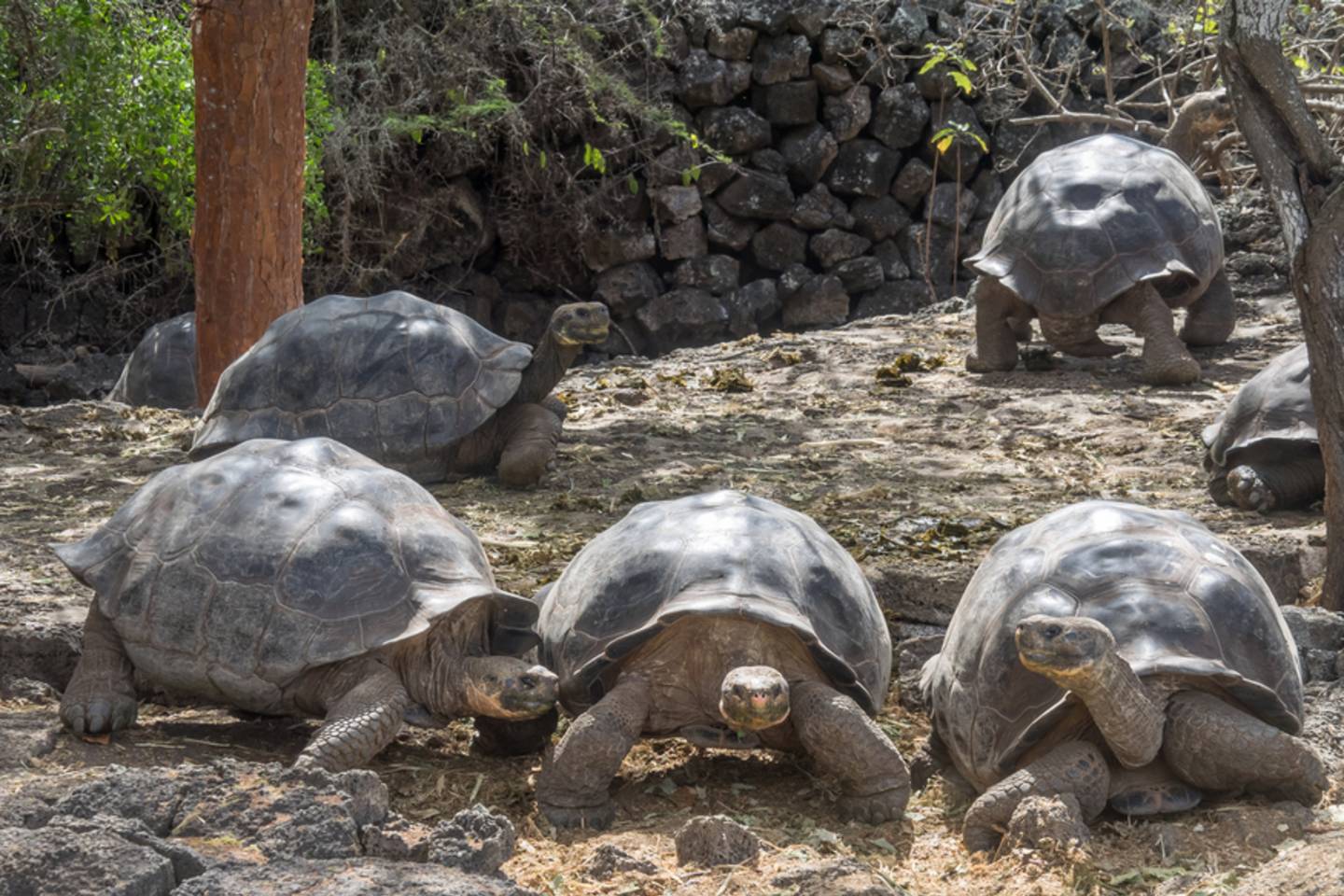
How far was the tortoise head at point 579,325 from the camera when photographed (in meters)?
5.87

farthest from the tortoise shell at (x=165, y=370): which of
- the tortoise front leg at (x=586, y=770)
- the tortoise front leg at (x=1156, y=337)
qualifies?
the tortoise front leg at (x=586, y=770)

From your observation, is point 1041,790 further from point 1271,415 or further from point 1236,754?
point 1271,415

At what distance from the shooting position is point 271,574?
341 cm

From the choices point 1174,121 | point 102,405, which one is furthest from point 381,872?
point 1174,121

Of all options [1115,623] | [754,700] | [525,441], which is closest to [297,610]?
[754,700]

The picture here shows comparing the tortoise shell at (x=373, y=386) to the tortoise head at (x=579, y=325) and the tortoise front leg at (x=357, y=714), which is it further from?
the tortoise front leg at (x=357, y=714)

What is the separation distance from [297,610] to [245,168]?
3.99 metres

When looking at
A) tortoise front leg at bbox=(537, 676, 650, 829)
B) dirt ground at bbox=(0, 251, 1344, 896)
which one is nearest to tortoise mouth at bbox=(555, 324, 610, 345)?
dirt ground at bbox=(0, 251, 1344, 896)

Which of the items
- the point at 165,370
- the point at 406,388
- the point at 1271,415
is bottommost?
the point at 165,370

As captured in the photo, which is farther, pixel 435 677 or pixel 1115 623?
pixel 435 677

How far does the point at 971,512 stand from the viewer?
16.5 feet

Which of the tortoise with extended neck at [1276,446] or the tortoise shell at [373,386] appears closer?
the tortoise with extended neck at [1276,446]

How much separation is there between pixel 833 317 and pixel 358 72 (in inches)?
149

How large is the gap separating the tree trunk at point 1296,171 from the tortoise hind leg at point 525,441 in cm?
262
